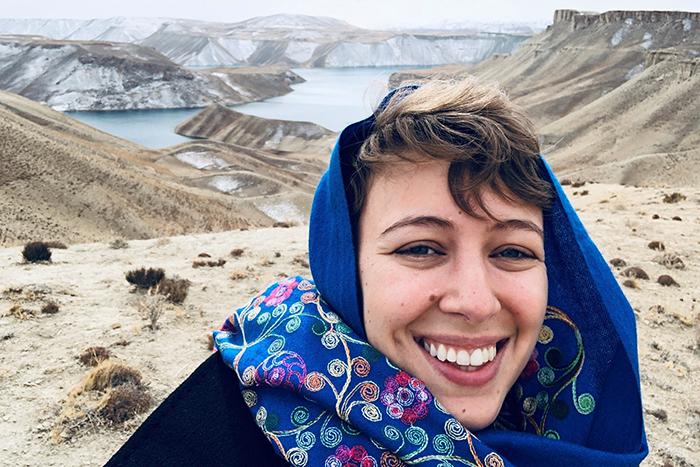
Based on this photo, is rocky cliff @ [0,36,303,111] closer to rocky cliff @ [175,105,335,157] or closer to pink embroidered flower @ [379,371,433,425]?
rocky cliff @ [175,105,335,157]

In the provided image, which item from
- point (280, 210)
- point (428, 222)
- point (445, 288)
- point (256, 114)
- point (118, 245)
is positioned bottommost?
point (256, 114)

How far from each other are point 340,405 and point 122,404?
4.85 meters

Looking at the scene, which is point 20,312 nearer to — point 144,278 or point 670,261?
point 144,278

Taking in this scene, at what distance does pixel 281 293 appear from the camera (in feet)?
8.12

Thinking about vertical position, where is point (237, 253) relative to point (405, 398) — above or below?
below

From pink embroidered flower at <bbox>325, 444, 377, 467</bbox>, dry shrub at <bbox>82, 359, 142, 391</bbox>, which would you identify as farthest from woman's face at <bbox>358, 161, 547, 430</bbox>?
dry shrub at <bbox>82, 359, 142, 391</bbox>

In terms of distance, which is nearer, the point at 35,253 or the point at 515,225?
the point at 515,225

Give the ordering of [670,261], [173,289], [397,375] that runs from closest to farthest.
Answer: [397,375]
[173,289]
[670,261]

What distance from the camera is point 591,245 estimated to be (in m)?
2.37

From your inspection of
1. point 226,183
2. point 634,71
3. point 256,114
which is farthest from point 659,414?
point 256,114

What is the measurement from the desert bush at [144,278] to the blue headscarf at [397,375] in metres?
9.03

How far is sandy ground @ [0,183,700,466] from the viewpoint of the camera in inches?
236

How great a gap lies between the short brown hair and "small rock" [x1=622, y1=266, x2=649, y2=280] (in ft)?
37.3

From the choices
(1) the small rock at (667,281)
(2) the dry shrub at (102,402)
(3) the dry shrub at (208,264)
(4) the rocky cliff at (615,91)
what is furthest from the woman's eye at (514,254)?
(3) the dry shrub at (208,264)
